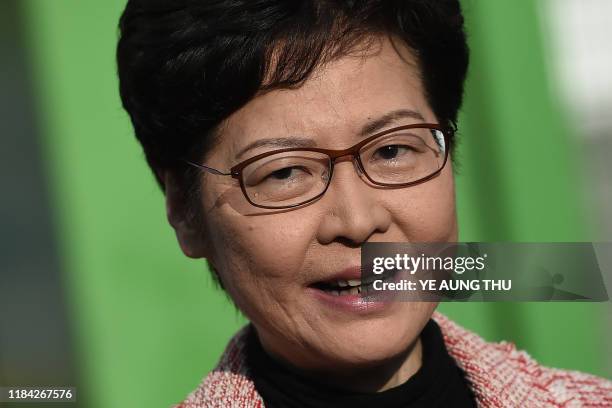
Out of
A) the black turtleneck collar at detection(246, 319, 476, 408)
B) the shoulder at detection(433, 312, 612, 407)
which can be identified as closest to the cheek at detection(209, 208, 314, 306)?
the black turtleneck collar at detection(246, 319, 476, 408)

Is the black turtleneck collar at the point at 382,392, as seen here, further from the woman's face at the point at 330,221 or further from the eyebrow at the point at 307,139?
the eyebrow at the point at 307,139

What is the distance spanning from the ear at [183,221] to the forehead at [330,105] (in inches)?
8.0

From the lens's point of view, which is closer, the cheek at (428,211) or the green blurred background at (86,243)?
the cheek at (428,211)

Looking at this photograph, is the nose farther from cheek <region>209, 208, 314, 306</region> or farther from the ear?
the ear

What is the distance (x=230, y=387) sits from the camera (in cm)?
188

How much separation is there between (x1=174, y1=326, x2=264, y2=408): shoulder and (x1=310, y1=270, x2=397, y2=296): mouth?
35 centimetres

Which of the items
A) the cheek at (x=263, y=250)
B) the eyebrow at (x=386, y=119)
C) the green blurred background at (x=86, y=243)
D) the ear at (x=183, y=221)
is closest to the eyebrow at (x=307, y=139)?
the eyebrow at (x=386, y=119)

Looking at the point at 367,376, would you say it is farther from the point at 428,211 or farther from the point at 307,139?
the point at 307,139

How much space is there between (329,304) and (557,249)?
0.56 metres

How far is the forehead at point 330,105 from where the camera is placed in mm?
1637

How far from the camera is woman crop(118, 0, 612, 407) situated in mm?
1638

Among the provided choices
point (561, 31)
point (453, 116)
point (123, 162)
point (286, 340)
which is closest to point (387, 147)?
point (453, 116)

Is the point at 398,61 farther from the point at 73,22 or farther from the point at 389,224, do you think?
the point at 73,22

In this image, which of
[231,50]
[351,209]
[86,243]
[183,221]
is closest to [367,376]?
[351,209]
